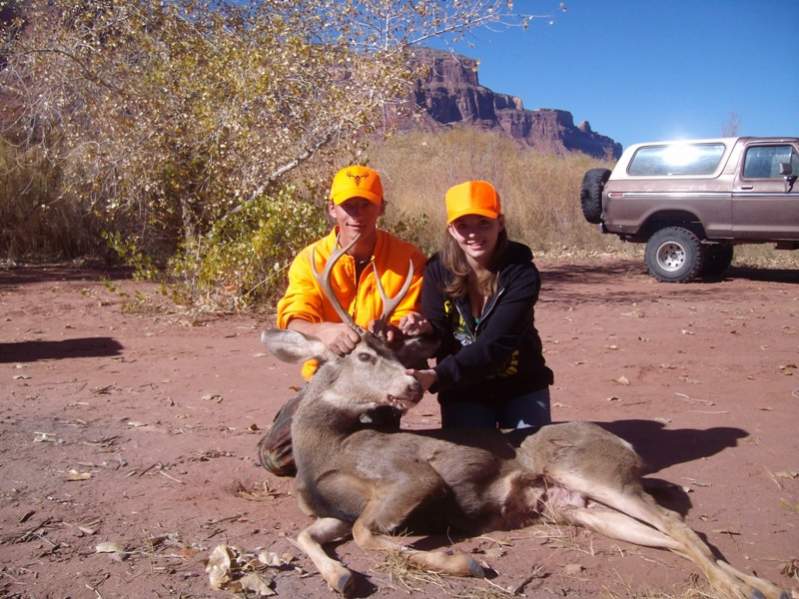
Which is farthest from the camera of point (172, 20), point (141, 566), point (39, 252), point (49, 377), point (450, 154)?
point (450, 154)

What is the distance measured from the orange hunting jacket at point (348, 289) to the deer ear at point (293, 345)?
0.37 m

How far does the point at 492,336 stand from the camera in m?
4.35

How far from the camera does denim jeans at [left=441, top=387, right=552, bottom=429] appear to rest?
477 centimetres

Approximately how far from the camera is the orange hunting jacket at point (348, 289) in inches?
183

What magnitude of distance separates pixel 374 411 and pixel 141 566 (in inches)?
51.6

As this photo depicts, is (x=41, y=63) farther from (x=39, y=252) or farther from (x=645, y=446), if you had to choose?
(x=645, y=446)

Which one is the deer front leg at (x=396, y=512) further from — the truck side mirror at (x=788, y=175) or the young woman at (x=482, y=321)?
the truck side mirror at (x=788, y=175)

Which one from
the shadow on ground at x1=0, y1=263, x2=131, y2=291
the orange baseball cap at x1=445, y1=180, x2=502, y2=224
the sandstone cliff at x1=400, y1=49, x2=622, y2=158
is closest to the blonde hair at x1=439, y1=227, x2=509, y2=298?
the orange baseball cap at x1=445, y1=180, x2=502, y2=224

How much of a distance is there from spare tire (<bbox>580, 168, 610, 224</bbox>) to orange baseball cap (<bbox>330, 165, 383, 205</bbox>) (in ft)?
33.6

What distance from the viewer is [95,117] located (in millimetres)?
→ 11141

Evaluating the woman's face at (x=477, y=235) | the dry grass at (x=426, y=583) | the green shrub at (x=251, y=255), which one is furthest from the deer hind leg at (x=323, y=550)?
the green shrub at (x=251, y=255)

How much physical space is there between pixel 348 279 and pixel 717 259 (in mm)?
10882

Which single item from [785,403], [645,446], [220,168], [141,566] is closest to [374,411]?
[141,566]

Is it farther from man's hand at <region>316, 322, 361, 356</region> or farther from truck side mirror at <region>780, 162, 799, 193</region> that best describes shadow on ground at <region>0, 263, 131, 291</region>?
truck side mirror at <region>780, 162, 799, 193</region>
